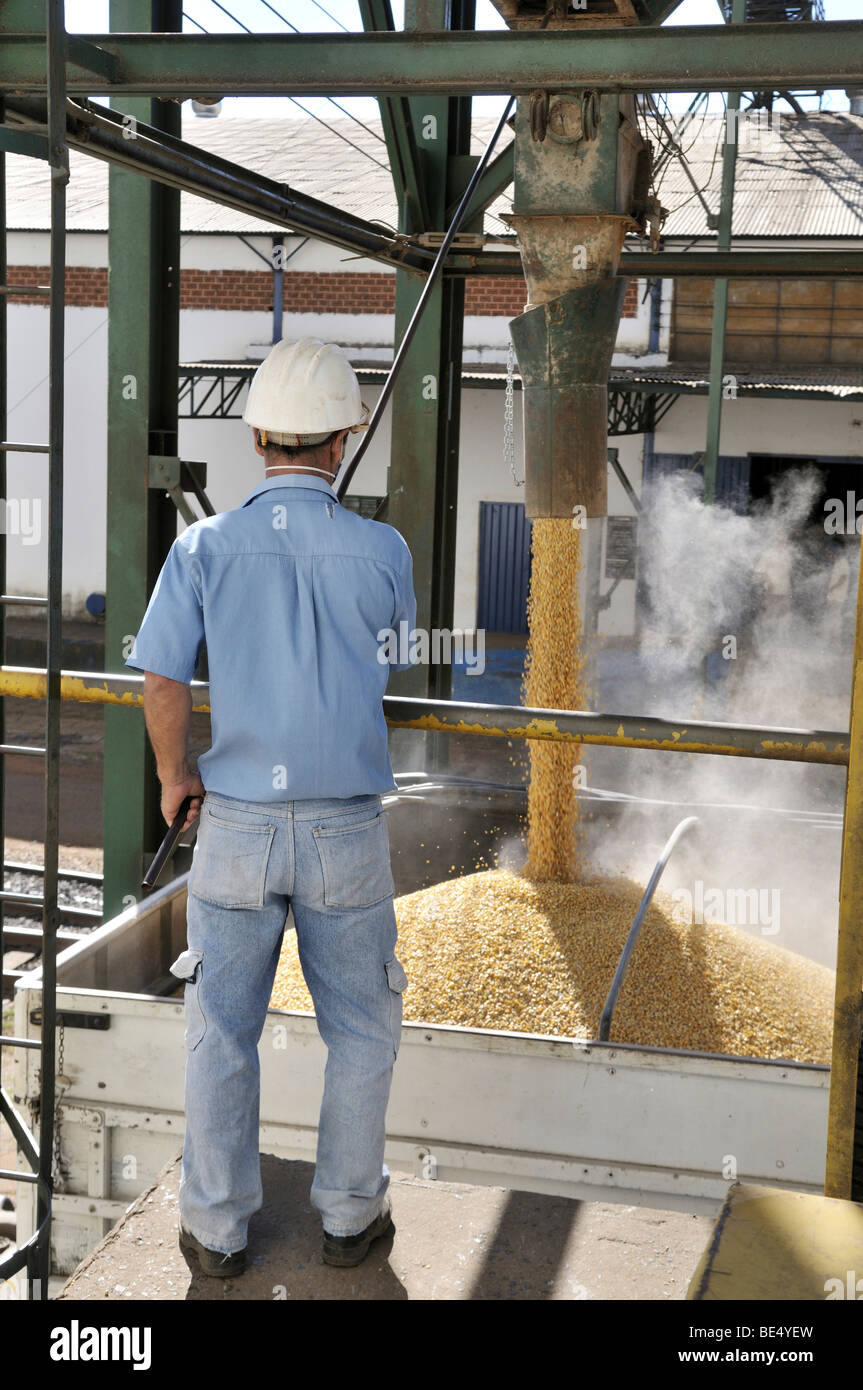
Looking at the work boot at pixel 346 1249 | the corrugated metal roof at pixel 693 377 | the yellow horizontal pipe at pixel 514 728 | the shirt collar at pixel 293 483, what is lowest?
the work boot at pixel 346 1249

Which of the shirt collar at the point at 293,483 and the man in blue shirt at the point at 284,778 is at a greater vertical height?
the shirt collar at the point at 293,483

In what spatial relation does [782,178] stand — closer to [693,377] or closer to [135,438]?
[693,377]

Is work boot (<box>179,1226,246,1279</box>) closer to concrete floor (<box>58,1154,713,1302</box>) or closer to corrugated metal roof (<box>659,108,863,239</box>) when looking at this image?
concrete floor (<box>58,1154,713,1302</box>)

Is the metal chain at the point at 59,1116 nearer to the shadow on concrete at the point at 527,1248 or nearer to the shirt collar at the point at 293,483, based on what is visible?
the shadow on concrete at the point at 527,1248

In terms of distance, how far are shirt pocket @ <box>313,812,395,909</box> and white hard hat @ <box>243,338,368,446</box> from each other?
2.38ft

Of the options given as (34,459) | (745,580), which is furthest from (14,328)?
(745,580)

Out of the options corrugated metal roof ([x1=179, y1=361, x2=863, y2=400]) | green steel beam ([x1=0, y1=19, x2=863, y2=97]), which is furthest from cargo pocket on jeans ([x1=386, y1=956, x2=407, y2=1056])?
corrugated metal roof ([x1=179, y1=361, x2=863, y2=400])

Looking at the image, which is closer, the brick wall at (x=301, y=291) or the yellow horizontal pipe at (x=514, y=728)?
the yellow horizontal pipe at (x=514, y=728)

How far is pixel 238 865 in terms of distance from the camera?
2.40m

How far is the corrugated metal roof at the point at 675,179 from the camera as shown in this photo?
56.3ft

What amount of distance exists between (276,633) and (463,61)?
4.51 feet
